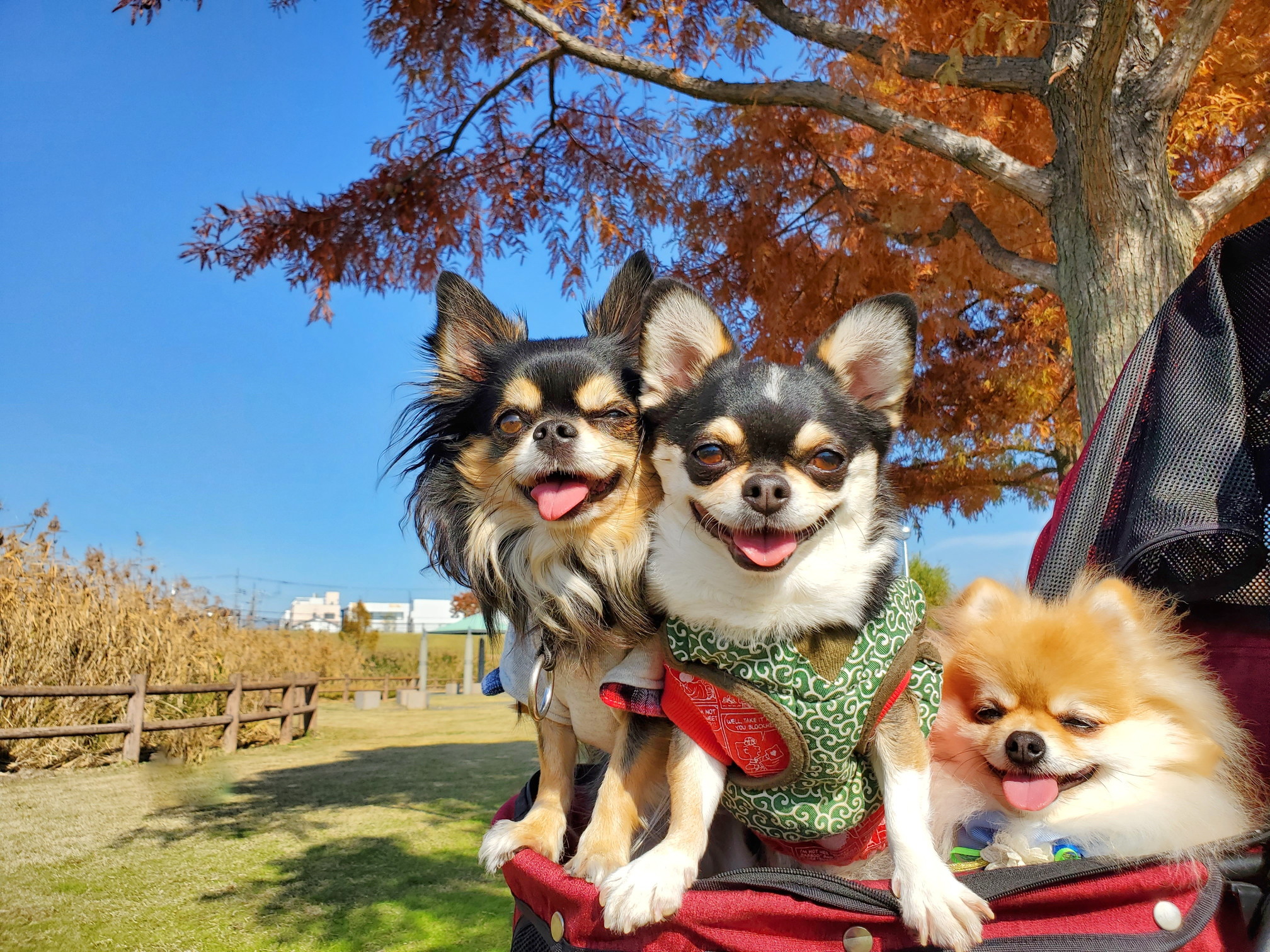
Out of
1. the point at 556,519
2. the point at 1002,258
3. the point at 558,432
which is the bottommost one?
the point at 556,519

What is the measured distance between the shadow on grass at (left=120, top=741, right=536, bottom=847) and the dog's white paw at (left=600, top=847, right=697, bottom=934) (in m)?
6.36

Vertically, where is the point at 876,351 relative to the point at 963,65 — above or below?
below

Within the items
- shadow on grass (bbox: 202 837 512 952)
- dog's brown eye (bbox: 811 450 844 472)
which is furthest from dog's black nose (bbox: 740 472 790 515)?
shadow on grass (bbox: 202 837 512 952)

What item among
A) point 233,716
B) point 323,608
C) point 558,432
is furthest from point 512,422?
point 323,608

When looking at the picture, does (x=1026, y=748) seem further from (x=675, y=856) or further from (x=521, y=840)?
(x=521, y=840)

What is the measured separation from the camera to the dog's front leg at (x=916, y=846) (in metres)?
1.12

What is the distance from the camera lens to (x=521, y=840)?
1636mm

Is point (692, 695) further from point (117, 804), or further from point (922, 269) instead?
point (117, 804)

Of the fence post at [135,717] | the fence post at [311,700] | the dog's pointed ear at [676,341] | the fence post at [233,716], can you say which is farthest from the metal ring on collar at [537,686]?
the fence post at [311,700]

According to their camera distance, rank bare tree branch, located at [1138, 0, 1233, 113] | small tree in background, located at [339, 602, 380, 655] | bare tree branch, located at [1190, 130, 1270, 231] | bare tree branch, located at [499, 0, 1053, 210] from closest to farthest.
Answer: bare tree branch, located at [1138, 0, 1233, 113], bare tree branch, located at [1190, 130, 1270, 231], bare tree branch, located at [499, 0, 1053, 210], small tree in background, located at [339, 602, 380, 655]

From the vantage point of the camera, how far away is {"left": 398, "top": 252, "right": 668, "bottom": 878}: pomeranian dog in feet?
5.57

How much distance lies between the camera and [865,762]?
61.9 inches

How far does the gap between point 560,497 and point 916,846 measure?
0.92 metres

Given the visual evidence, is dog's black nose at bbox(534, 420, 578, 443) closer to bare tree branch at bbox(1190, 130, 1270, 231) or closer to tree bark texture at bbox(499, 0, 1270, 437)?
tree bark texture at bbox(499, 0, 1270, 437)
